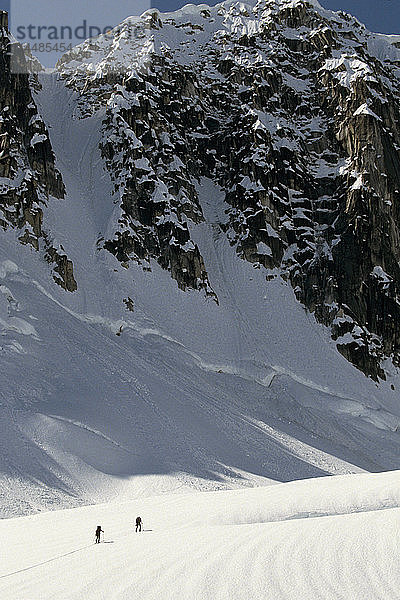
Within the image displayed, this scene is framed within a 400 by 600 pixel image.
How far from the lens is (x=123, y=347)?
40406 millimetres

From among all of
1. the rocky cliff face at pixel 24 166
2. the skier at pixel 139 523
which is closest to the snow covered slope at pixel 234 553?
the skier at pixel 139 523

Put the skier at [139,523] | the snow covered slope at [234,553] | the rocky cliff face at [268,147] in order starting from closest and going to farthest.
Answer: the snow covered slope at [234,553]
the skier at [139,523]
the rocky cliff face at [268,147]

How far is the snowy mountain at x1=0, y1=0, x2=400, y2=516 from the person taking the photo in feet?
103

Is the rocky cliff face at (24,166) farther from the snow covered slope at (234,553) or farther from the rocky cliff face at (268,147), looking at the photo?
the snow covered slope at (234,553)

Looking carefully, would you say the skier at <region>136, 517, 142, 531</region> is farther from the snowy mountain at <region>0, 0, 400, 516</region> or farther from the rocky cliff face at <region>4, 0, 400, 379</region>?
the rocky cliff face at <region>4, 0, 400, 379</region>

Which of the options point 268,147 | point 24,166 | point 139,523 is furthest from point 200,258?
point 139,523

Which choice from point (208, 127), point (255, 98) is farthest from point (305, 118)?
point (208, 127)

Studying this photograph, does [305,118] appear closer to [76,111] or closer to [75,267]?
[76,111]

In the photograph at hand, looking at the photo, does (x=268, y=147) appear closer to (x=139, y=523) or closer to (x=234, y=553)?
(x=139, y=523)

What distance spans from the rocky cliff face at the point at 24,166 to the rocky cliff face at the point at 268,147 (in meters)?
1.25

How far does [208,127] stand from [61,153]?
16.2m

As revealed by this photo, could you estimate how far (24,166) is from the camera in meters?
48.6

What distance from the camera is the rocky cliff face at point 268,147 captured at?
2051 inches

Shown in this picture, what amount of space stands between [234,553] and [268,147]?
5345 cm
